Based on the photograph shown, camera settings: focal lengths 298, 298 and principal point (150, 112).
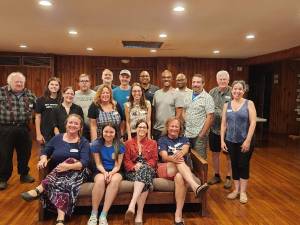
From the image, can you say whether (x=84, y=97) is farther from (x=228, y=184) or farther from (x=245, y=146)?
(x=228, y=184)

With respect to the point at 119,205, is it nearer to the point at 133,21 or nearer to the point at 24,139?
the point at 24,139

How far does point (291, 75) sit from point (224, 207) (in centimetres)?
750

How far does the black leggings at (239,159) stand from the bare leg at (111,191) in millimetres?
1403

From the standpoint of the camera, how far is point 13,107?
12.9 ft

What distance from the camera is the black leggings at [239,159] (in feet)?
11.2

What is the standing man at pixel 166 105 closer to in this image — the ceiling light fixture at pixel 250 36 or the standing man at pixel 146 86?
the standing man at pixel 146 86

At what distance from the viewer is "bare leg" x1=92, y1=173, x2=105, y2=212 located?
9.66 feet

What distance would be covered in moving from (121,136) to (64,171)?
0.76 m

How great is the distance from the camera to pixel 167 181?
3.21 metres

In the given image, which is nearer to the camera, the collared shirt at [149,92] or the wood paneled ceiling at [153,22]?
the wood paneled ceiling at [153,22]

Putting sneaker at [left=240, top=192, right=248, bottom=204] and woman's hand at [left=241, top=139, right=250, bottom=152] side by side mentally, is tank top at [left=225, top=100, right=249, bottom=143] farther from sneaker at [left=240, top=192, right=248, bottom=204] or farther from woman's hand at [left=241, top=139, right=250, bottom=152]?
sneaker at [left=240, top=192, right=248, bottom=204]

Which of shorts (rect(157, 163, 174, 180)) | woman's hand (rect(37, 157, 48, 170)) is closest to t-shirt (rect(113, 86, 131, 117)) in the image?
shorts (rect(157, 163, 174, 180))

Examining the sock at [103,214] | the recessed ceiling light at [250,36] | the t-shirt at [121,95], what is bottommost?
the sock at [103,214]

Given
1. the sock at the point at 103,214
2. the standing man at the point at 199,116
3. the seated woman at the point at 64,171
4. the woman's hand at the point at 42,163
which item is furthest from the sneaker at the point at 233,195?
the woman's hand at the point at 42,163
